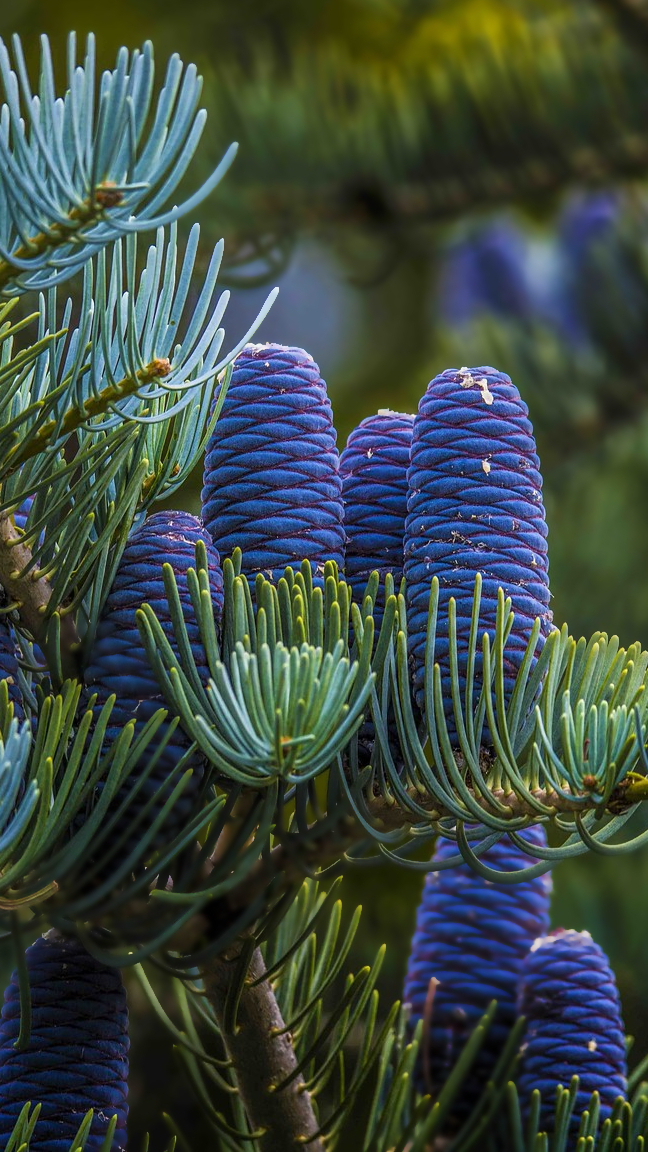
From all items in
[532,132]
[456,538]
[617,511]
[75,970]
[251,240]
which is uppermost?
[532,132]

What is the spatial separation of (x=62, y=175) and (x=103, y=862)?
0.45 ft

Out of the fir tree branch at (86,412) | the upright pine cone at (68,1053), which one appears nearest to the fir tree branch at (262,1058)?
the upright pine cone at (68,1053)

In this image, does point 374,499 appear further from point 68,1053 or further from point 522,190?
point 522,190

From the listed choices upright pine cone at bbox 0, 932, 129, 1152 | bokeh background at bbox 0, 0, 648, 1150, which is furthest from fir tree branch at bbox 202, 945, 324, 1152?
bokeh background at bbox 0, 0, 648, 1150

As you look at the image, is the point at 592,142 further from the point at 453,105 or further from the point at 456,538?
the point at 456,538

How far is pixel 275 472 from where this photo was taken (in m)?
0.32

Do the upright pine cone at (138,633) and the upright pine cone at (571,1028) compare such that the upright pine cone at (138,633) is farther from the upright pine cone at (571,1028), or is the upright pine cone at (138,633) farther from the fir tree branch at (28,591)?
the upright pine cone at (571,1028)

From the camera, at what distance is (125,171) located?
236 millimetres

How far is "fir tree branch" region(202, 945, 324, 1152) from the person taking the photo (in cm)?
34

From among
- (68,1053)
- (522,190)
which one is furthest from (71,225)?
(522,190)

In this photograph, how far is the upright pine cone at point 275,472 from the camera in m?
0.31

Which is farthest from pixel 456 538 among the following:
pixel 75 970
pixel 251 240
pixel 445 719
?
pixel 251 240

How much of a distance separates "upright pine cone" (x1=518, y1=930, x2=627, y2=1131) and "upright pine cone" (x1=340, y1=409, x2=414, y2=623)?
0.16m

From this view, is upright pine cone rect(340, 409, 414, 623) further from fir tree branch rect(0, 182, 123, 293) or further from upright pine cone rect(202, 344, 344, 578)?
fir tree branch rect(0, 182, 123, 293)
